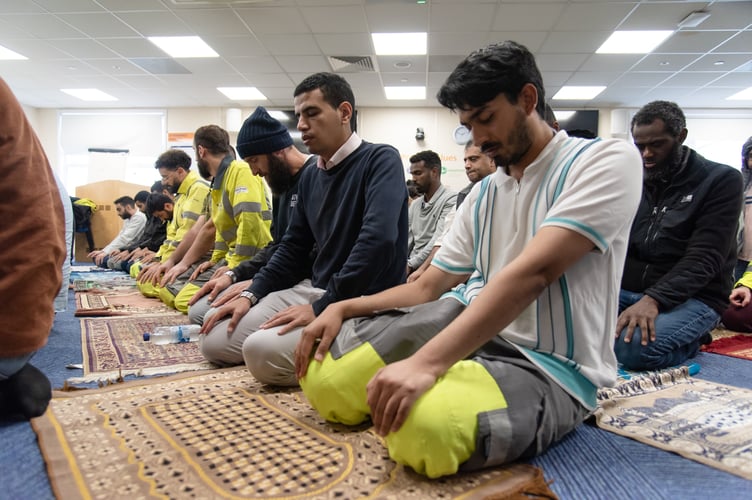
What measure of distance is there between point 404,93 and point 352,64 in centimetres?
159

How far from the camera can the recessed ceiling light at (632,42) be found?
5.07m

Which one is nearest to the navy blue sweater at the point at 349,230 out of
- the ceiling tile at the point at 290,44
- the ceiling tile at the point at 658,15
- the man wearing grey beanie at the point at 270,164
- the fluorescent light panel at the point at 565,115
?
the man wearing grey beanie at the point at 270,164

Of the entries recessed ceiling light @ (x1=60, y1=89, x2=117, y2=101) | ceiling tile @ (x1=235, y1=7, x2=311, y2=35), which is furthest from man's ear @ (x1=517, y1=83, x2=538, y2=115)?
recessed ceiling light @ (x1=60, y1=89, x2=117, y2=101)

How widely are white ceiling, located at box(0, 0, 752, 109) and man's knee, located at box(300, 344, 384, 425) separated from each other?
4.20 meters

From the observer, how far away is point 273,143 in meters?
2.16

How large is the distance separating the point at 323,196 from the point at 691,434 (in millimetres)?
1315

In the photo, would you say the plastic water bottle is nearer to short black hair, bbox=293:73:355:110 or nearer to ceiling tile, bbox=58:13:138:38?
short black hair, bbox=293:73:355:110

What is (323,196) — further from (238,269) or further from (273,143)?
(238,269)

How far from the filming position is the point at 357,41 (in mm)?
5387

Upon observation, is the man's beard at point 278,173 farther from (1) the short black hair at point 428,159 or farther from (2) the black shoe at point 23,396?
(1) the short black hair at point 428,159

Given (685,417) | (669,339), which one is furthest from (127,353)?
(669,339)

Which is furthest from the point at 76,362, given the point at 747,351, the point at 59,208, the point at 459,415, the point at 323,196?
the point at 747,351

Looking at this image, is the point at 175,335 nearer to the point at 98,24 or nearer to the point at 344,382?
the point at 344,382

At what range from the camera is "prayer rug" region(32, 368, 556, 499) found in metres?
0.86
